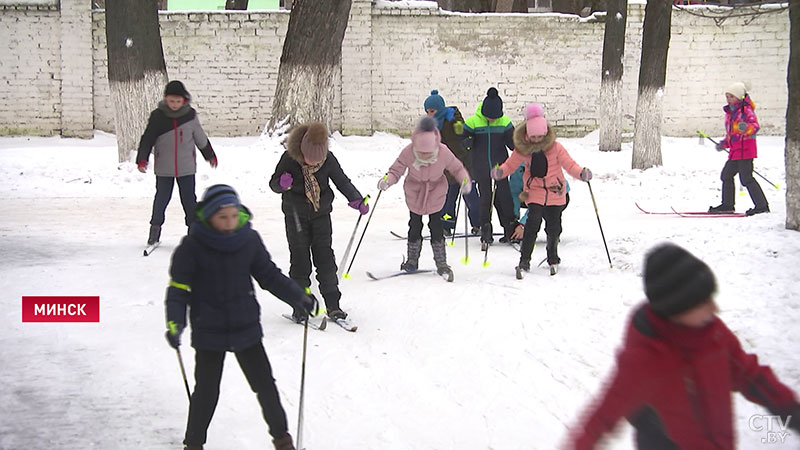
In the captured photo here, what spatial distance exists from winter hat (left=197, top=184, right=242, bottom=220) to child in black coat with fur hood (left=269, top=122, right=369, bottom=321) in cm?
229

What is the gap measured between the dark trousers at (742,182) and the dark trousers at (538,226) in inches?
151

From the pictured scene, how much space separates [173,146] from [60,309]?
2.40 meters

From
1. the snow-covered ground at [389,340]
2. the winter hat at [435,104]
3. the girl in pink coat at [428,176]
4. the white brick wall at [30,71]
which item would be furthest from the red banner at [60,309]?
the white brick wall at [30,71]

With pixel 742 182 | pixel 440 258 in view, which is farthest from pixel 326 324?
pixel 742 182

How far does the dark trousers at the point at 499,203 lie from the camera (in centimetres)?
964

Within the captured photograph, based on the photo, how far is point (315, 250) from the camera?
21.3 feet

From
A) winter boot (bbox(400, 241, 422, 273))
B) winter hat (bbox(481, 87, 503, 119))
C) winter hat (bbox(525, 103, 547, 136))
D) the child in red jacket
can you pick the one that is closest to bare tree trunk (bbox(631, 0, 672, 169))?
winter hat (bbox(481, 87, 503, 119))

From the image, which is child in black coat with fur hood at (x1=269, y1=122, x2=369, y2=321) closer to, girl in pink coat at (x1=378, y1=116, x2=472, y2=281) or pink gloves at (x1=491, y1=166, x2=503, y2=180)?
girl in pink coat at (x1=378, y1=116, x2=472, y2=281)

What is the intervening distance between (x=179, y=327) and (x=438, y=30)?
18.6 metres

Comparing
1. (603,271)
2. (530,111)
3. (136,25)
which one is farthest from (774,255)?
(136,25)

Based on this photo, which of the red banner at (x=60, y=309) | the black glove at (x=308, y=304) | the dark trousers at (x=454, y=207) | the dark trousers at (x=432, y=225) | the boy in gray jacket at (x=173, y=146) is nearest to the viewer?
the black glove at (x=308, y=304)

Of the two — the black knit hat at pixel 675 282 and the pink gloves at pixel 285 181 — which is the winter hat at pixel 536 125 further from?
the black knit hat at pixel 675 282

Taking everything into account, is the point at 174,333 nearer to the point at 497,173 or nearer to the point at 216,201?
the point at 216,201

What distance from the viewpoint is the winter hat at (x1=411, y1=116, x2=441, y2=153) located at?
7570mm
